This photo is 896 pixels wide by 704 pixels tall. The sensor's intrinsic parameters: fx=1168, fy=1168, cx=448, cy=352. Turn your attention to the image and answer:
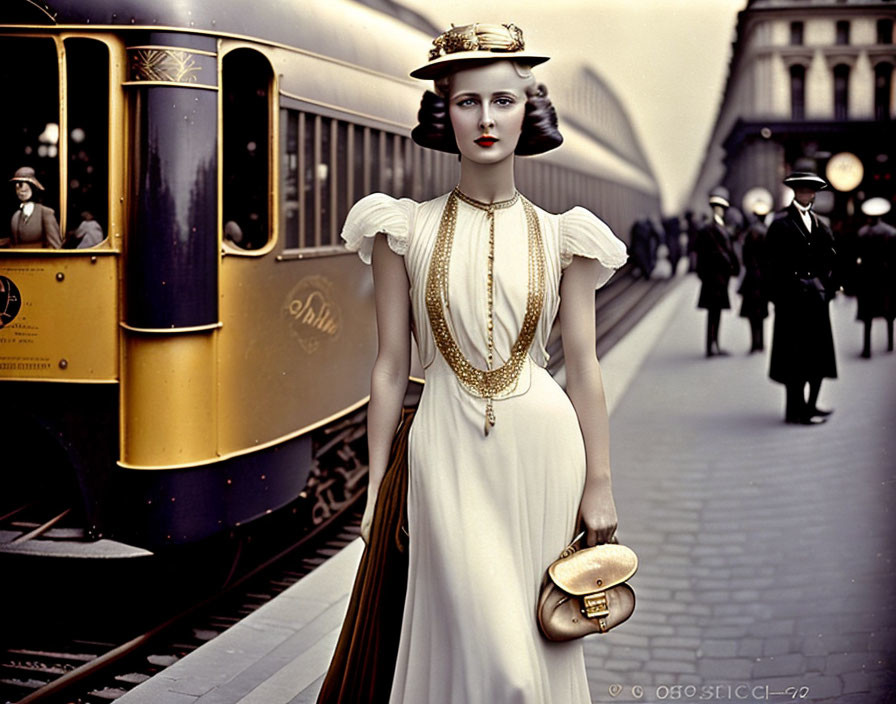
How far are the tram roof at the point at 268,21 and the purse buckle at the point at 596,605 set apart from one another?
3200mm

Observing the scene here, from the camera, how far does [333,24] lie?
614 centimetres

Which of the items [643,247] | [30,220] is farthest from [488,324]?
[643,247]

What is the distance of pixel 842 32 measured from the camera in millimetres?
6098

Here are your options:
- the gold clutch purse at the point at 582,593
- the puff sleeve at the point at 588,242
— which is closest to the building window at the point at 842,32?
the puff sleeve at the point at 588,242

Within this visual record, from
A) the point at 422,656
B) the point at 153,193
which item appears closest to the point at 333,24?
the point at 153,193

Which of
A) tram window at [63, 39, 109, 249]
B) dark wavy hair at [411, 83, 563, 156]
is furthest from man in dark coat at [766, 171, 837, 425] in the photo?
tram window at [63, 39, 109, 249]

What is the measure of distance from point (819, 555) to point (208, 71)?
3708 millimetres

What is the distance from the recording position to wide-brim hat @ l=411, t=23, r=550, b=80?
3.14 m

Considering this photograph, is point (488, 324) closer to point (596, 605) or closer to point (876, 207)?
point (596, 605)

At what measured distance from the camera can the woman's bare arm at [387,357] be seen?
3236 mm

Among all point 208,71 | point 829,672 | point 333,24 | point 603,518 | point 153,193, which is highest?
point 333,24

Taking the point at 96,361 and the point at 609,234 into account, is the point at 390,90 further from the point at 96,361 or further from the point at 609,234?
the point at 609,234

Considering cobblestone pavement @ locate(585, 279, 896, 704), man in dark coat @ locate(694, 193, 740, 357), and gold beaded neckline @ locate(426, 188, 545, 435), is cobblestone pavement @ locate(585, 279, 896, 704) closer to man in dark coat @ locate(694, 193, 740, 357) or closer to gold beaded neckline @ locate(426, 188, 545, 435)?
man in dark coat @ locate(694, 193, 740, 357)

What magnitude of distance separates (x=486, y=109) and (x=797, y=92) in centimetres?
368
